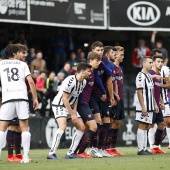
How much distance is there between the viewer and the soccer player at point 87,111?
15.1 meters

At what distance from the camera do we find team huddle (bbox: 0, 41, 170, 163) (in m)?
13.6

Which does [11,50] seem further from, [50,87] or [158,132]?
[50,87]

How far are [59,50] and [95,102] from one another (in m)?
11.1

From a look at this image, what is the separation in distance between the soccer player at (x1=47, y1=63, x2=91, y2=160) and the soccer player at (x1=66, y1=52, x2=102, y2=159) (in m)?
0.21

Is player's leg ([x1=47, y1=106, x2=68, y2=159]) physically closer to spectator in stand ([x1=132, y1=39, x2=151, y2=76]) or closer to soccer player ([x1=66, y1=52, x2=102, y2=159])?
soccer player ([x1=66, y1=52, x2=102, y2=159])

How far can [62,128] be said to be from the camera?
14633 mm

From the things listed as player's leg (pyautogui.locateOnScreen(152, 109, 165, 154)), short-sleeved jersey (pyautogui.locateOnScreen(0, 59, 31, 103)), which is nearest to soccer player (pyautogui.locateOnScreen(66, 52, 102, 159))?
short-sleeved jersey (pyautogui.locateOnScreen(0, 59, 31, 103))

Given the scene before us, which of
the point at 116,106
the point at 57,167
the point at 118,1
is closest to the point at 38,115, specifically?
the point at 118,1

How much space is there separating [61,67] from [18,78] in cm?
1370

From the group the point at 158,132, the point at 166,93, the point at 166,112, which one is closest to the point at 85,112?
the point at 158,132

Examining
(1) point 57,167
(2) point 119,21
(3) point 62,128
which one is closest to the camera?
(1) point 57,167

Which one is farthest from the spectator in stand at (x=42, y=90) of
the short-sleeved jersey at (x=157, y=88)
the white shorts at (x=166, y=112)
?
the short-sleeved jersey at (x=157, y=88)

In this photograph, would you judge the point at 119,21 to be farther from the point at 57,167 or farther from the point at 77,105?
the point at 57,167

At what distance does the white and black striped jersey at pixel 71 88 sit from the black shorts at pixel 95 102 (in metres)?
0.98
